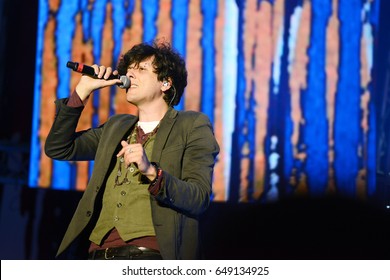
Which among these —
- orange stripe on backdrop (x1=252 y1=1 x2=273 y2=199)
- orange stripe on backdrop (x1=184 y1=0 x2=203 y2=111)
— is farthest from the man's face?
orange stripe on backdrop (x1=252 y1=1 x2=273 y2=199)

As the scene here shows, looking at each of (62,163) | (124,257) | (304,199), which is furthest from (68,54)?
(124,257)

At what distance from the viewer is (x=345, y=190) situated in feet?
12.5

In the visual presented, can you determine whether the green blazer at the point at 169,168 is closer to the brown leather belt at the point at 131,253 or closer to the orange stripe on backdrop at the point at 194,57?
the brown leather belt at the point at 131,253

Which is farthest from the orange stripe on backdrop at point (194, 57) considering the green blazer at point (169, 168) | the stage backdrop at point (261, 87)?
the green blazer at point (169, 168)

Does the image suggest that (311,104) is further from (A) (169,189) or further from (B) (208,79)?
(A) (169,189)

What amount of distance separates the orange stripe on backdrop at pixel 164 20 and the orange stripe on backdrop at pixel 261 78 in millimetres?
493

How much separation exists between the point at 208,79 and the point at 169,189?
1971mm

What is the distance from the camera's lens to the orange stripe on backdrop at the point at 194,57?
12.3 feet

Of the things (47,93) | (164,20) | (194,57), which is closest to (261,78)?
(194,57)

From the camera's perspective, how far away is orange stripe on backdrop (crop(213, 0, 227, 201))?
375 centimetres

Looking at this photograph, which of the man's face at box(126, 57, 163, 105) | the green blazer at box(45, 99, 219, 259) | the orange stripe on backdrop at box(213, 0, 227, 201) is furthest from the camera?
the orange stripe on backdrop at box(213, 0, 227, 201)

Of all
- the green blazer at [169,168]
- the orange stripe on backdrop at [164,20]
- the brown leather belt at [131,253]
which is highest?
the orange stripe on backdrop at [164,20]

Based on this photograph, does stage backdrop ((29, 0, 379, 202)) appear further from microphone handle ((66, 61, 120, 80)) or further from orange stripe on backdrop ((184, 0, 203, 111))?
microphone handle ((66, 61, 120, 80))

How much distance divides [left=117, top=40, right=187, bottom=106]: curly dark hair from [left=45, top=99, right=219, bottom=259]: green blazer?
5.7 inches
